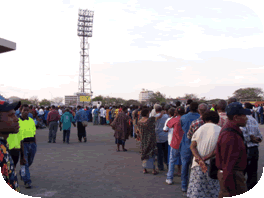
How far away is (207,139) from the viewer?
12.3 ft

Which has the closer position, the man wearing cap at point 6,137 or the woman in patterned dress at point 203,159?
the man wearing cap at point 6,137

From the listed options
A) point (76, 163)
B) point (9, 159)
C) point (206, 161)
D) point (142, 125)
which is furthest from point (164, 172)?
point (9, 159)

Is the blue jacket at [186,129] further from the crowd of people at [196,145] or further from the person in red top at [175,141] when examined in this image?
the person in red top at [175,141]

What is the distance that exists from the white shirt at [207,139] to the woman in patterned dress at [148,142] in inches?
121

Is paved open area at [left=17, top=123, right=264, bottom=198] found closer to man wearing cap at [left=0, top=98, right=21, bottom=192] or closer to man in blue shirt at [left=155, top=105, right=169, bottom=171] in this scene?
man in blue shirt at [left=155, top=105, right=169, bottom=171]

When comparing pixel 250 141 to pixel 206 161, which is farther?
pixel 250 141

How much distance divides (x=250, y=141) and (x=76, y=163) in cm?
526

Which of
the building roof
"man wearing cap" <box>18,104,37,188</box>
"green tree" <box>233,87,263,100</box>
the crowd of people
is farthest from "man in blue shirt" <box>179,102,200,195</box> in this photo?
"green tree" <box>233,87,263,100</box>

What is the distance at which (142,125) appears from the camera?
693 centimetres

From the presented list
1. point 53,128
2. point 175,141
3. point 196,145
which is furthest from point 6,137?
point 53,128

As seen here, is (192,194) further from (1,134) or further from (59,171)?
(59,171)

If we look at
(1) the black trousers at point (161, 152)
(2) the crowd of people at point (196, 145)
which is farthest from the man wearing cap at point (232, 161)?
(1) the black trousers at point (161, 152)

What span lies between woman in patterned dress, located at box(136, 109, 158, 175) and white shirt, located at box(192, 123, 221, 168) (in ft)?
10.1

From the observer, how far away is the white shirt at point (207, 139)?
3.71 m
